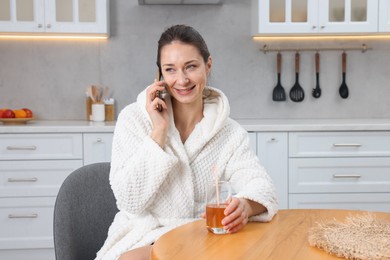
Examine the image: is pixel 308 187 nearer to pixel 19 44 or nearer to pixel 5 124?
pixel 5 124

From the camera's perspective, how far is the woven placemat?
1.15 metres

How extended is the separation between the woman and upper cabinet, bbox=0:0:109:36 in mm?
1862

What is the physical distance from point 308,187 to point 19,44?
7.20ft

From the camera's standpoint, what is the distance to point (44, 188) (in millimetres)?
3354

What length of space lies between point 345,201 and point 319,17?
1191 millimetres

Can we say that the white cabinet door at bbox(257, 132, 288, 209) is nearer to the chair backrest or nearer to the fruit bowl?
the fruit bowl

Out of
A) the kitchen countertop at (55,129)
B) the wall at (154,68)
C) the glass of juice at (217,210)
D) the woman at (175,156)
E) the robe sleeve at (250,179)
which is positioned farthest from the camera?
the wall at (154,68)

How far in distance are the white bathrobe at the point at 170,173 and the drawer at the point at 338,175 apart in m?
1.60

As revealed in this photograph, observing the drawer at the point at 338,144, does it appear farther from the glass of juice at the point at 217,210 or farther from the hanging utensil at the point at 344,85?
the glass of juice at the point at 217,210

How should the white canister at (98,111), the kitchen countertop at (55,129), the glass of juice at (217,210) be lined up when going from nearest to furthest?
the glass of juice at (217,210), the kitchen countertop at (55,129), the white canister at (98,111)

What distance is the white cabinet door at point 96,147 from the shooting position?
336 cm

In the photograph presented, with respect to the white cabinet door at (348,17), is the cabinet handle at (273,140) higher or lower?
lower

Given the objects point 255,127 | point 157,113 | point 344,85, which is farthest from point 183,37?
point 344,85

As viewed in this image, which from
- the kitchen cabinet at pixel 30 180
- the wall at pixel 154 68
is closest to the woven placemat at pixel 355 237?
the kitchen cabinet at pixel 30 180
